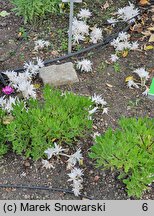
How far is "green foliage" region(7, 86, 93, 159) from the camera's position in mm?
3008

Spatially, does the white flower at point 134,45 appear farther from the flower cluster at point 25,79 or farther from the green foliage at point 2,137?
the green foliage at point 2,137

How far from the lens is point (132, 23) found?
461 cm

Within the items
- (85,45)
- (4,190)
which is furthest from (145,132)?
(85,45)

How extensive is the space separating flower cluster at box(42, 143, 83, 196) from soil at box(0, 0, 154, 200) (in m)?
0.05

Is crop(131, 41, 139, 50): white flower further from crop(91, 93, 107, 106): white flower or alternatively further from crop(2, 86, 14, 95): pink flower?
crop(2, 86, 14, 95): pink flower

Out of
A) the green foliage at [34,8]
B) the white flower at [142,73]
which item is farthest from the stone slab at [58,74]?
the green foliage at [34,8]

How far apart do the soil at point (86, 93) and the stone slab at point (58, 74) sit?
2.7 inches

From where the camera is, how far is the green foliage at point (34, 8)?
4422mm

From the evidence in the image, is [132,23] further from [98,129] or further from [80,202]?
[80,202]

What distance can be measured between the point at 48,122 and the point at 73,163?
46 cm

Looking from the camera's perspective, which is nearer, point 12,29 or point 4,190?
point 4,190

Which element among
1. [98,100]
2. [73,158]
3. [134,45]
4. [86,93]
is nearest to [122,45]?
[134,45]

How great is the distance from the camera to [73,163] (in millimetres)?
3260

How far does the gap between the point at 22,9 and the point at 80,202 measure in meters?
2.33
